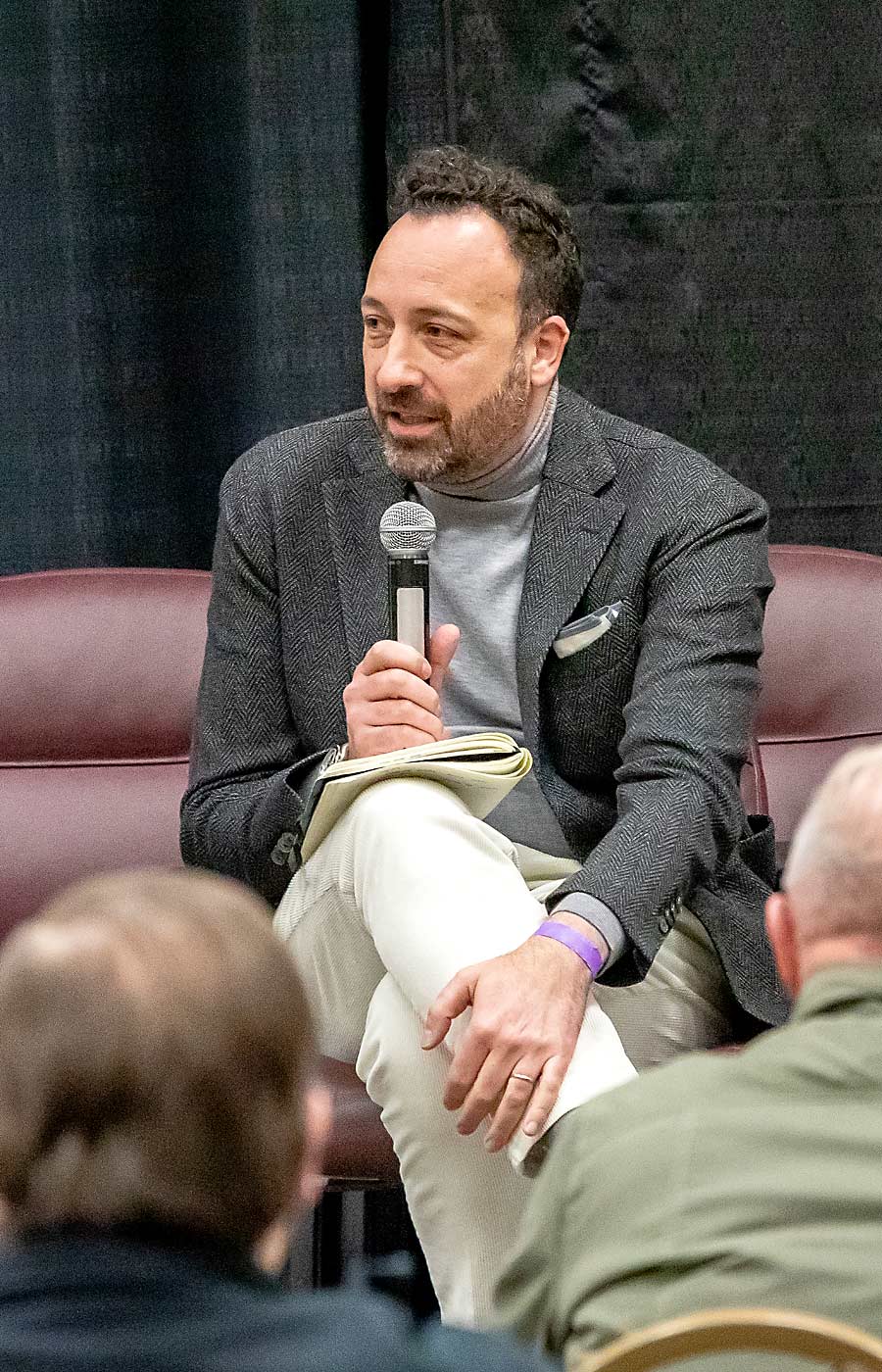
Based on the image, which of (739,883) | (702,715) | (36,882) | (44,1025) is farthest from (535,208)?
(44,1025)

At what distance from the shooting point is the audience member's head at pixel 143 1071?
31.7 inches

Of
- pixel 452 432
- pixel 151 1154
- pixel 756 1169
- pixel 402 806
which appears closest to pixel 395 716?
pixel 402 806

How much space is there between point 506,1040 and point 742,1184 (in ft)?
2.03

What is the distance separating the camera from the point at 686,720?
1.95 m

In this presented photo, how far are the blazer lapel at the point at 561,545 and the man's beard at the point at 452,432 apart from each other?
0.26ft

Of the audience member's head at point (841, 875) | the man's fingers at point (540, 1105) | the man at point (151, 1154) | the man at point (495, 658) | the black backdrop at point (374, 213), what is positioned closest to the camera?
the man at point (151, 1154)

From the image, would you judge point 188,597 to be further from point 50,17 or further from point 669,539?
point 50,17

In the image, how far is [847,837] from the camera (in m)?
1.13

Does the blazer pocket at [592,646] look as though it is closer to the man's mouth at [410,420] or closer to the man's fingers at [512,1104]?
the man's mouth at [410,420]

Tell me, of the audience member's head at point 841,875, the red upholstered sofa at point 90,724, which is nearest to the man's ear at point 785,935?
the audience member's head at point 841,875

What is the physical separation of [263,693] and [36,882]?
0.47 meters

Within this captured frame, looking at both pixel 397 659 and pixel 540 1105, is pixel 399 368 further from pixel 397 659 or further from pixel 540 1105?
pixel 540 1105

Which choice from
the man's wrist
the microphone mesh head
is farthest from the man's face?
the man's wrist

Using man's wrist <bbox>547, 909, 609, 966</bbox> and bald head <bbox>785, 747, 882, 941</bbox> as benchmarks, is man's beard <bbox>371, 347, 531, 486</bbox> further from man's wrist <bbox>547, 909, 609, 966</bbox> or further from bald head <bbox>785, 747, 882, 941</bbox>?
bald head <bbox>785, 747, 882, 941</bbox>
